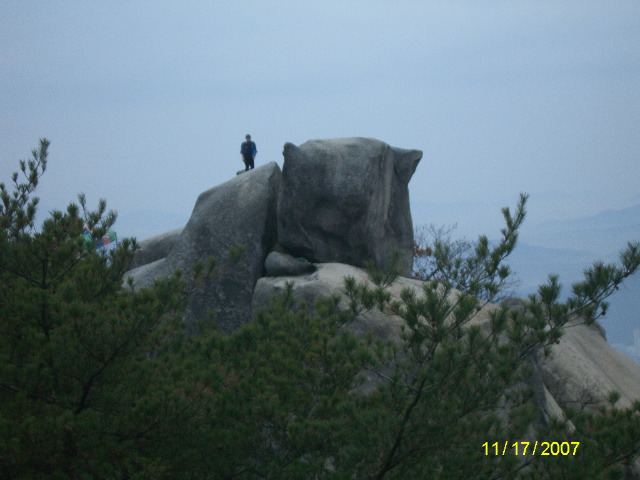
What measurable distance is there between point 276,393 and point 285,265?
16.0 feet

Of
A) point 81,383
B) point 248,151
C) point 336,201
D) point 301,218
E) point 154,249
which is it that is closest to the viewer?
point 81,383

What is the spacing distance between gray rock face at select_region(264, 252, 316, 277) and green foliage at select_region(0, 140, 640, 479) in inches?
174

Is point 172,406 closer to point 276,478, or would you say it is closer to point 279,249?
point 276,478

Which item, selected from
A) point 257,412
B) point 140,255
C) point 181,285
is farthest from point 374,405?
point 140,255

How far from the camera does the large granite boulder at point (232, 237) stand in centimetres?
1038

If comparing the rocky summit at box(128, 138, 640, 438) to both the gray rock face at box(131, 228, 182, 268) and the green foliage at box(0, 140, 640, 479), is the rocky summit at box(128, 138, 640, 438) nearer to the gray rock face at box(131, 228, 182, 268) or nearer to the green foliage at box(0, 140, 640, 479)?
the gray rock face at box(131, 228, 182, 268)

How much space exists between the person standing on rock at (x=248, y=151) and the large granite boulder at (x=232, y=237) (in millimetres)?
1503

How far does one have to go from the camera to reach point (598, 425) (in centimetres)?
539

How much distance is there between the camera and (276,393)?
506 centimetres

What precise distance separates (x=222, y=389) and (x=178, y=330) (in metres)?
1.17

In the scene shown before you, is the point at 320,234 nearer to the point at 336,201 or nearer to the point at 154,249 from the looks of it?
the point at 336,201

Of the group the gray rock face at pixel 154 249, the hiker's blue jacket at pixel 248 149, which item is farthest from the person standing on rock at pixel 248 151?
the gray rock face at pixel 154 249
